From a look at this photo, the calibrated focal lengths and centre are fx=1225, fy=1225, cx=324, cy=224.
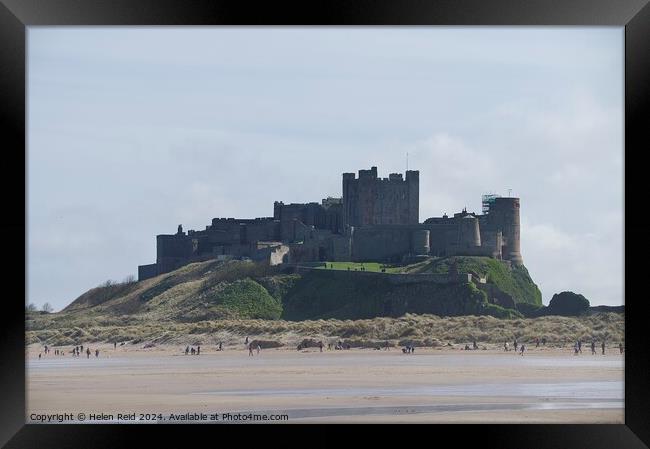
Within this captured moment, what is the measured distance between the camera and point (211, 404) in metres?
13.1

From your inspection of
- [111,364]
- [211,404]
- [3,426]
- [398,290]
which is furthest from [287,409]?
[398,290]

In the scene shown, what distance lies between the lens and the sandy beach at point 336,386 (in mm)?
12227

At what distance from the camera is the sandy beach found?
40.1 ft

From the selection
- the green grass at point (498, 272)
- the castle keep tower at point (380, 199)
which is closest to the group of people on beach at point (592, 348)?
the green grass at point (498, 272)

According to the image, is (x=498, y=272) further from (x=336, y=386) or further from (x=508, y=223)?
(x=336, y=386)

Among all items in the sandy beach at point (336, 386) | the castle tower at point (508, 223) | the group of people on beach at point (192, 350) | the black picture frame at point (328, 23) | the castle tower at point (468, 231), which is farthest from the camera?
the castle tower at point (508, 223)

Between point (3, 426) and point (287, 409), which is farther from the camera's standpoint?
point (287, 409)

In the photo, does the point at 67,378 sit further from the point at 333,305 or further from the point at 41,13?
the point at 333,305

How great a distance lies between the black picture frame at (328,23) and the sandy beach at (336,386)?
153 inches

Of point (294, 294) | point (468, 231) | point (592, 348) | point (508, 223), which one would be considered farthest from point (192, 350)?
point (508, 223)

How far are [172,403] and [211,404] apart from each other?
809 mm

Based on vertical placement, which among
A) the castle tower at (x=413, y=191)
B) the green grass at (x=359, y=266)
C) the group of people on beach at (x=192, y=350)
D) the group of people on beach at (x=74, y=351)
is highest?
→ the castle tower at (x=413, y=191)

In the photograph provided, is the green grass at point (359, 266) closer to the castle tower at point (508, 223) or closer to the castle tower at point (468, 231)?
the castle tower at point (468, 231)

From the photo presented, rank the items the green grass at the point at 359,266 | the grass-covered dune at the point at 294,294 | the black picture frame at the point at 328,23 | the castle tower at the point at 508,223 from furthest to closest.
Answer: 1. the castle tower at the point at 508,223
2. the green grass at the point at 359,266
3. the grass-covered dune at the point at 294,294
4. the black picture frame at the point at 328,23
